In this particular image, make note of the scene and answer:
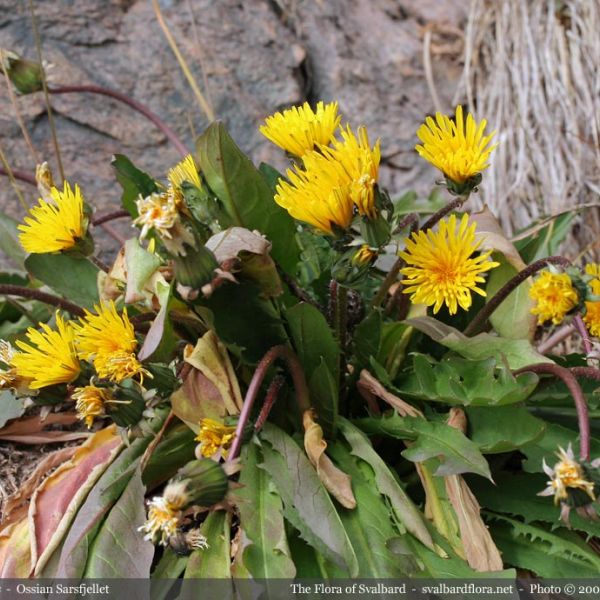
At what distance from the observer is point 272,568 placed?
114 cm

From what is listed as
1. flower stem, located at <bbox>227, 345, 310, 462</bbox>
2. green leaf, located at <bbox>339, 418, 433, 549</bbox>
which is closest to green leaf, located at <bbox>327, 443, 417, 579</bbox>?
green leaf, located at <bbox>339, 418, 433, 549</bbox>

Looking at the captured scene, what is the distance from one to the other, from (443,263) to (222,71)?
1666 millimetres

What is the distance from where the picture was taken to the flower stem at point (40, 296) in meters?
1.41

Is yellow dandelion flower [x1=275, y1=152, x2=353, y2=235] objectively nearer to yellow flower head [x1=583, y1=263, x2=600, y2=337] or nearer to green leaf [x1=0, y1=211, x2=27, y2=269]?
yellow flower head [x1=583, y1=263, x2=600, y2=337]

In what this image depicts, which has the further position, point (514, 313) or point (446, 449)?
point (514, 313)

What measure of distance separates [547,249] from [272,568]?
105 cm

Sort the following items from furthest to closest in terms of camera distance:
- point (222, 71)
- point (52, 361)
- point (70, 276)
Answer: point (222, 71)
point (70, 276)
point (52, 361)

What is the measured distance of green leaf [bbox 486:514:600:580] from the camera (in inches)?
50.1

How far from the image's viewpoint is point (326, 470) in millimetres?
1247

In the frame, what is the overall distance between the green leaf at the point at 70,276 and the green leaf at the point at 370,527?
0.64m

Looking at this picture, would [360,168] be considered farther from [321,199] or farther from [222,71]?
[222,71]

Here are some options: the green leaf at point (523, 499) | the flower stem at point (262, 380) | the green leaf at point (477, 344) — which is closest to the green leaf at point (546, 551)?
the green leaf at point (523, 499)

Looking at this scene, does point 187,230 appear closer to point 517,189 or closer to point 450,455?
point 450,455

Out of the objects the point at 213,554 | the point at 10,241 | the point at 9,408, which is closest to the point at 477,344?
the point at 213,554
